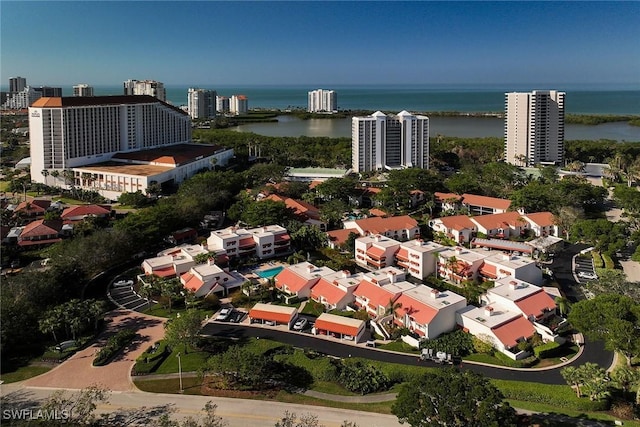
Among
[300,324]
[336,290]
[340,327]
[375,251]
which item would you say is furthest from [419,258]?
[300,324]

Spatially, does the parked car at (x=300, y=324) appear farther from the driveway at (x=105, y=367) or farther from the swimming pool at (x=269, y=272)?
the driveway at (x=105, y=367)

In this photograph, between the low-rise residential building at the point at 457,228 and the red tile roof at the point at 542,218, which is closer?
the low-rise residential building at the point at 457,228

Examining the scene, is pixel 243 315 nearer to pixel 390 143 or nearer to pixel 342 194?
pixel 342 194

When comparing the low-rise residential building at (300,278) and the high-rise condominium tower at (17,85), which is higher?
the high-rise condominium tower at (17,85)

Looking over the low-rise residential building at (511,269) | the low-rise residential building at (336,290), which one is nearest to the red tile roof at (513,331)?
the low-rise residential building at (511,269)

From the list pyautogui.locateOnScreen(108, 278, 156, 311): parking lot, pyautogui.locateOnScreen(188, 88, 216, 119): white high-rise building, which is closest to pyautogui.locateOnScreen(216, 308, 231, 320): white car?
pyautogui.locateOnScreen(108, 278, 156, 311): parking lot

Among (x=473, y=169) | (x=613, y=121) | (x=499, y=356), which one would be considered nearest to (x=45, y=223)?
(x=499, y=356)

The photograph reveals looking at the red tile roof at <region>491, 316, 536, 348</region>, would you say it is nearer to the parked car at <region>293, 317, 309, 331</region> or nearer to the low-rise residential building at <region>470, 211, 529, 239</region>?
the parked car at <region>293, 317, 309, 331</region>
